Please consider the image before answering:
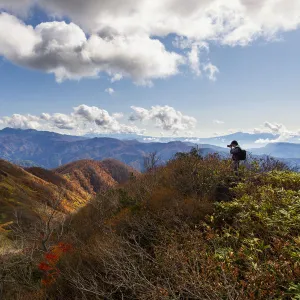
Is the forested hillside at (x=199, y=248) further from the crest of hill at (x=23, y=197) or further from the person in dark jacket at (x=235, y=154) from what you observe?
the crest of hill at (x=23, y=197)

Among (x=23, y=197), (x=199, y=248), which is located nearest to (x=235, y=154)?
(x=199, y=248)

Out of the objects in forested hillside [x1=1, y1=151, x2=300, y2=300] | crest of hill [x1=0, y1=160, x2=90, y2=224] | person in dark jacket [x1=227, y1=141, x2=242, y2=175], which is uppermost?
person in dark jacket [x1=227, y1=141, x2=242, y2=175]

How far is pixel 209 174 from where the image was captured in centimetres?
1542

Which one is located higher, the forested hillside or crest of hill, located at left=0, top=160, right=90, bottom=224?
the forested hillside

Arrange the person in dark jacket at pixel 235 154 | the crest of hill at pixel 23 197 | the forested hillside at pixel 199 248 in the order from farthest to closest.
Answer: the crest of hill at pixel 23 197
the person in dark jacket at pixel 235 154
the forested hillside at pixel 199 248

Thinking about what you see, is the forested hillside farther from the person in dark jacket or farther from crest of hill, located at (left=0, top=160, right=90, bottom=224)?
crest of hill, located at (left=0, top=160, right=90, bottom=224)

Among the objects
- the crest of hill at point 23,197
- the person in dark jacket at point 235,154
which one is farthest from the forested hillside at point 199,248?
the crest of hill at point 23,197

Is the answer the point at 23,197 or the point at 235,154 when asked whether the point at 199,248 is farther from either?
the point at 23,197

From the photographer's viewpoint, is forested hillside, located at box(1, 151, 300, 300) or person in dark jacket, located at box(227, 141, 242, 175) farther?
person in dark jacket, located at box(227, 141, 242, 175)

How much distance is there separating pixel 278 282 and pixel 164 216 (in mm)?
6390

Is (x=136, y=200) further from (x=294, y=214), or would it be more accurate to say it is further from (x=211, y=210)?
(x=294, y=214)

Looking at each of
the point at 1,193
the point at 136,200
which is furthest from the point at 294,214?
the point at 1,193

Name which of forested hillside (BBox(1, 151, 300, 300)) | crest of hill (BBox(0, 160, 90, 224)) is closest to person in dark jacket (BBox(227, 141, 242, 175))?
forested hillside (BBox(1, 151, 300, 300))

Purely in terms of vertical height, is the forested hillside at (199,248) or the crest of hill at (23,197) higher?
the forested hillside at (199,248)
